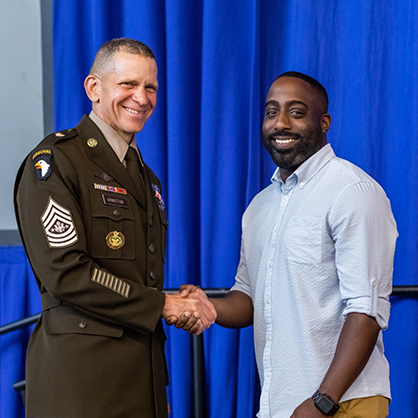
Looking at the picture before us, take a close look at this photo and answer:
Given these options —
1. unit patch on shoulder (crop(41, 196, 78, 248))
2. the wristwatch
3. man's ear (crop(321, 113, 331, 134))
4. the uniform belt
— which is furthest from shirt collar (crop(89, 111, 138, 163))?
the wristwatch

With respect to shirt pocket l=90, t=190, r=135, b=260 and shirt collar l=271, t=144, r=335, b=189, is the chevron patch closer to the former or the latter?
shirt pocket l=90, t=190, r=135, b=260

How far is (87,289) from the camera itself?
3.73ft

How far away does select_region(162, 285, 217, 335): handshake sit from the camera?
133cm

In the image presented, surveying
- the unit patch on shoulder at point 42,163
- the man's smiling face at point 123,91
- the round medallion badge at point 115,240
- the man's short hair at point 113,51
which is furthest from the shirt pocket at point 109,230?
the man's short hair at point 113,51

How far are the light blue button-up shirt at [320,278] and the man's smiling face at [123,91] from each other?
Answer: 0.40m

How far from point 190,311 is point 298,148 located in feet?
1.54

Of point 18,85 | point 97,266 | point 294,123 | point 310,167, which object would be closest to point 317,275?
point 310,167

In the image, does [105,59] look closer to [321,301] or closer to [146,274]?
[146,274]

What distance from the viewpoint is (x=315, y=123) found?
1417 millimetres

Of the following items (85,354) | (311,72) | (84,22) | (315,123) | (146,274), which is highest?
(84,22)

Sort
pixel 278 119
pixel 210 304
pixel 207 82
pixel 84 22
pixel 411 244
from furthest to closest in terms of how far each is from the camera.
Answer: pixel 84 22 < pixel 207 82 < pixel 411 244 < pixel 210 304 < pixel 278 119

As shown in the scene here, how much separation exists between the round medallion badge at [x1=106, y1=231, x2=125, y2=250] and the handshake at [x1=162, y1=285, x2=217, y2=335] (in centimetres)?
18

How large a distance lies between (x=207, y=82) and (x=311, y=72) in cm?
31

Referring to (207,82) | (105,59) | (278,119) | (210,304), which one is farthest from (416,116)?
(105,59)
